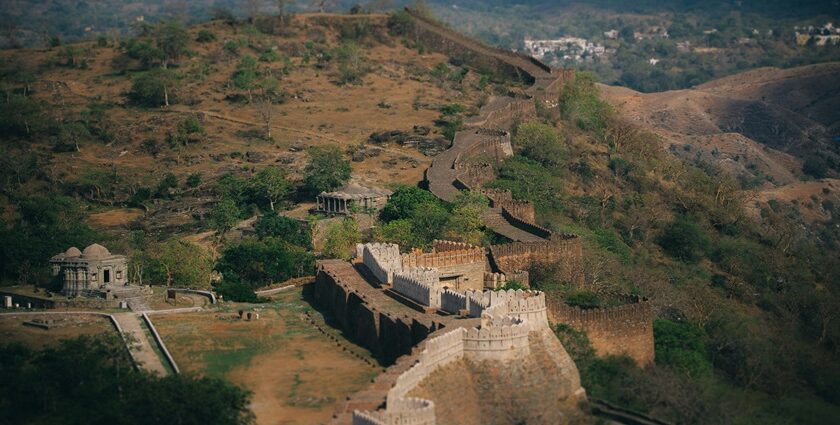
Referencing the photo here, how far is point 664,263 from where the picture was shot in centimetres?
8412

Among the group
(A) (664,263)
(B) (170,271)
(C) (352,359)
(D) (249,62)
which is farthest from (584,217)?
(D) (249,62)

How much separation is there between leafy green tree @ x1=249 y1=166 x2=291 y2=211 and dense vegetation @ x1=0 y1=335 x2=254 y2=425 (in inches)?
1280

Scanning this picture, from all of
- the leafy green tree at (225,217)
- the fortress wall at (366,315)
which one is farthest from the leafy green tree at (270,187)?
the fortress wall at (366,315)

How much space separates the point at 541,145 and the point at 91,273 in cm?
3975

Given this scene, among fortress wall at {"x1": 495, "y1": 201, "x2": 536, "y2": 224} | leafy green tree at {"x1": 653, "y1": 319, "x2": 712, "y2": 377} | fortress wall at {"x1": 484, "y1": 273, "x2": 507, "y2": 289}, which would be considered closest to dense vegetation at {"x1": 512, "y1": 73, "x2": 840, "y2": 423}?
leafy green tree at {"x1": 653, "y1": 319, "x2": 712, "y2": 377}

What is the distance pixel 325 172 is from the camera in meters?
89.1

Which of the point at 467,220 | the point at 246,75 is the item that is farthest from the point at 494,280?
the point at 246,75

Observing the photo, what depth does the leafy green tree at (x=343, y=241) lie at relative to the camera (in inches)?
2862

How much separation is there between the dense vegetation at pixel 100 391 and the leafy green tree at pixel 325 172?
32277 mm

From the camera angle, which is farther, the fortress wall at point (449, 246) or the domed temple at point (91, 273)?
the domed temple at point (91, 273)

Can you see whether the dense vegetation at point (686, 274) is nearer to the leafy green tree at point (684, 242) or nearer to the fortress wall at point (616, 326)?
the leafy green tree at point (684, 242)

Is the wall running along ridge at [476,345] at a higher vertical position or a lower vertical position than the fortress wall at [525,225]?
higher

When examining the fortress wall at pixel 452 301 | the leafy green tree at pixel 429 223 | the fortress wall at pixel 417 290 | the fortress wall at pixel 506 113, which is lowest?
the fortress wall at pixel 506 113

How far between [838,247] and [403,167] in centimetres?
3465
